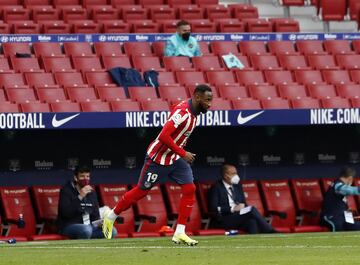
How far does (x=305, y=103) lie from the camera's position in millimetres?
19703

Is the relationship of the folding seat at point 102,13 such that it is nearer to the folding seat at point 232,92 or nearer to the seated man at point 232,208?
the folding seat at point 232,92

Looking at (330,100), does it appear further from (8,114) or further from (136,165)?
(8,114)

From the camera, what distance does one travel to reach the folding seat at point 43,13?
70.5 ft

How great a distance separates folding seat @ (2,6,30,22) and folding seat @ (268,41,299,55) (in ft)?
13.0

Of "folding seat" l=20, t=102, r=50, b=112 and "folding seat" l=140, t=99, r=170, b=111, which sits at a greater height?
"folding seat" l=20, t=102, r=50, b=112

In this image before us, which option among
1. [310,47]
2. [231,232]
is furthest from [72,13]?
[231,232]

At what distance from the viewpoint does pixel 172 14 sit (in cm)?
2264

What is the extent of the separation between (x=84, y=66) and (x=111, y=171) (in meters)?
1.67

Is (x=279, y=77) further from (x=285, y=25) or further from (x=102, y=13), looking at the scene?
(x=102, y=13)

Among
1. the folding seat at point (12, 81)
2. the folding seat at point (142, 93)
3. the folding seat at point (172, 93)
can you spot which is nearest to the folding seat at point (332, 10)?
the folding seat at point (172, 93)

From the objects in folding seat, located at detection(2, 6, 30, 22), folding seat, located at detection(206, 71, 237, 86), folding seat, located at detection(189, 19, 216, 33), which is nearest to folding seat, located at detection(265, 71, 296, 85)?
folding seat, located at detection(206, 71, 237, 86)

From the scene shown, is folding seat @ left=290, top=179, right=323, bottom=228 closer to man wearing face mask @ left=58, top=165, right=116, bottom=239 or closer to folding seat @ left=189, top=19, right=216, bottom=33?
folding seat @ left=189, top=19, right=216, bottom=33

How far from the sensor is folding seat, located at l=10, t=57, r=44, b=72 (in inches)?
749

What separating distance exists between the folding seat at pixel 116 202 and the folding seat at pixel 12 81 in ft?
6.71
